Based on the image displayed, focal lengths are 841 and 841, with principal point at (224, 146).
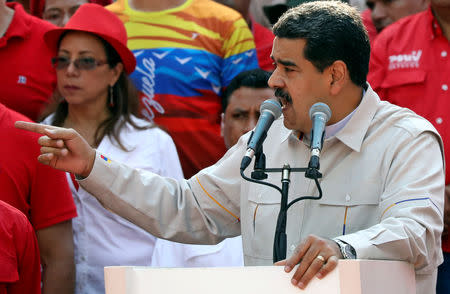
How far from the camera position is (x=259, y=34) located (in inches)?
242

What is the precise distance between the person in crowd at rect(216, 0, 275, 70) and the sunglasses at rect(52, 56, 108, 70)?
1.25m

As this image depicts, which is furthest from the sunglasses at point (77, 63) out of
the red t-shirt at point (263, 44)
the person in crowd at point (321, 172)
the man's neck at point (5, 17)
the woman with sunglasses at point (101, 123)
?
the person in crowd at point (321, 172)

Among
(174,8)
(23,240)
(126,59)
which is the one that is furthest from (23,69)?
(23,240)

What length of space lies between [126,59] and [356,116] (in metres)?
2.21

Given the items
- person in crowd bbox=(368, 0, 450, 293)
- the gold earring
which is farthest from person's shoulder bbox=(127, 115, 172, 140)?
person in crowd bbox=(368, 0, 450, 293)

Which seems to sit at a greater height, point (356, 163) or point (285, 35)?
point (285, 35)

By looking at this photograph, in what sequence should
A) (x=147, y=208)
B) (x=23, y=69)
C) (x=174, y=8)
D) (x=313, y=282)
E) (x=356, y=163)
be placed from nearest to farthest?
(x=313, y=282)
(x=356, y=163)
(x=147, y=208)
(x=23, y=69)
(x=174, y=8)

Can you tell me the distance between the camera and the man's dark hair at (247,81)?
5.72 metres

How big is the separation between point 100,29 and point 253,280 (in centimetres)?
289

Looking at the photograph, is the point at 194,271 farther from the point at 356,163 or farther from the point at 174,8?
the point at 174,8

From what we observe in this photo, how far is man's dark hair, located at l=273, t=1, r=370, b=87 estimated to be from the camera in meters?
3.51

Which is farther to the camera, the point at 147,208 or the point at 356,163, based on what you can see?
the point at 147,208

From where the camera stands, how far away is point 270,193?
140 inches

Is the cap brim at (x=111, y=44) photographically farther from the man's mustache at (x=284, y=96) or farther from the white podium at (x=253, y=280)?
the white podium at (x=253, y=280)
